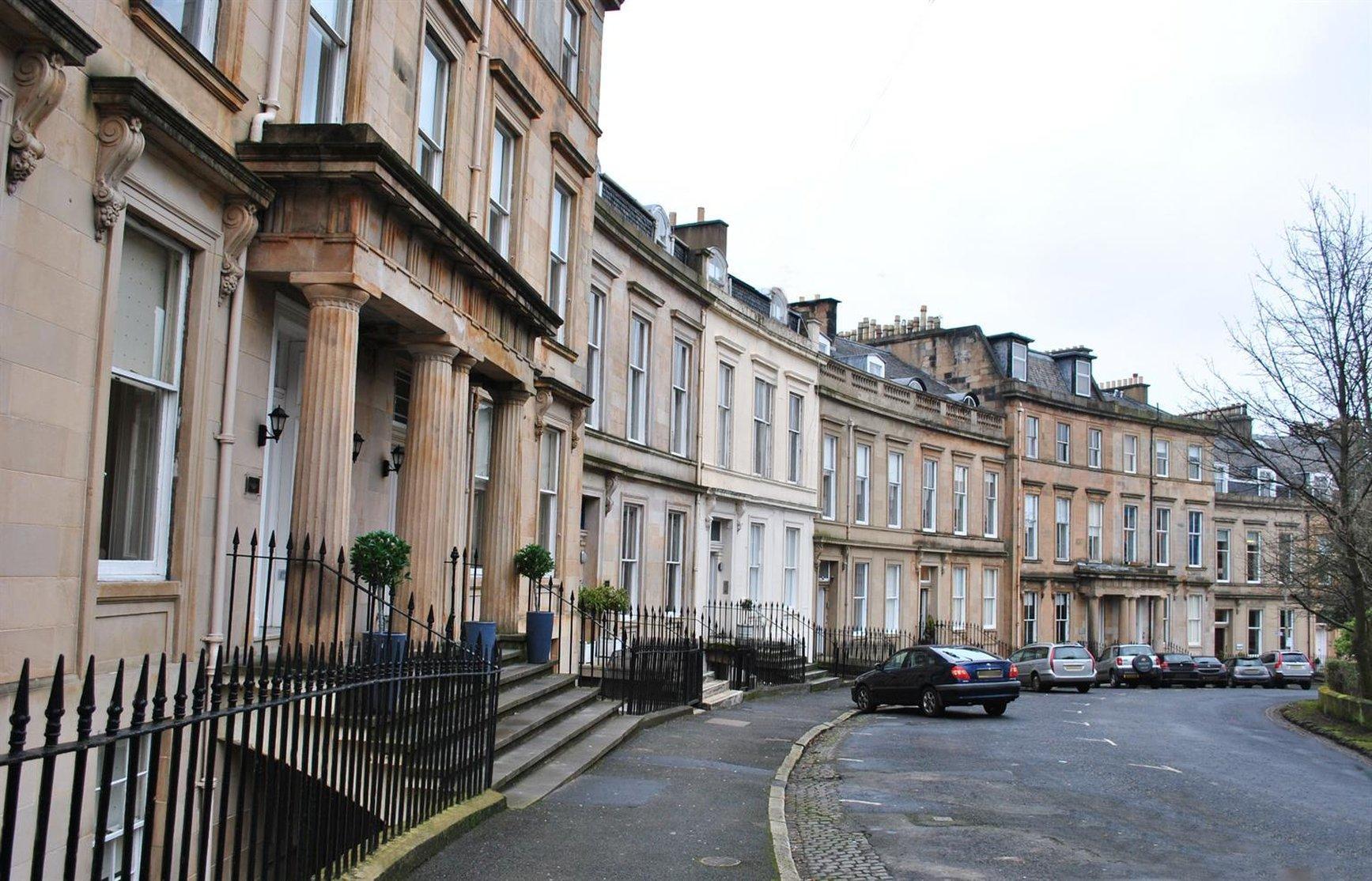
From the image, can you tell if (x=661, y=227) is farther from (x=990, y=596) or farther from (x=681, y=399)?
(x=990, y=596)

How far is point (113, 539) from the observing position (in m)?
8.02

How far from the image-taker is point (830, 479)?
1341 inches

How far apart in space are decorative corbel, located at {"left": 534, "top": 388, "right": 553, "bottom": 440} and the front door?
20.2ft

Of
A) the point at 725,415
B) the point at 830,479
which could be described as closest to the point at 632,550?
the point at 725,415

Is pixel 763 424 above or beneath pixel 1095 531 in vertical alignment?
above

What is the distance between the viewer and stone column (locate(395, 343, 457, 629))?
11383mm

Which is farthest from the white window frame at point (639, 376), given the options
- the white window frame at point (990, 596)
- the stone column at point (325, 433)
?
the white window frame at point (990, 596)

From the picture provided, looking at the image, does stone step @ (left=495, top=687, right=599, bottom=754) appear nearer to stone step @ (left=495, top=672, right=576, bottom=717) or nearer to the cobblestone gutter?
stone step @ (left=495, top=672, right=576, bottom=717)

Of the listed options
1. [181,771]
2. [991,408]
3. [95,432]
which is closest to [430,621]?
[181,771]

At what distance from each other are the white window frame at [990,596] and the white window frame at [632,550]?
21.9 meters

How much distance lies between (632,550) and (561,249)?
7289 mm

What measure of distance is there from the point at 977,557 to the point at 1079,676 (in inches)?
377

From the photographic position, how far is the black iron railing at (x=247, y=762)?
4125 mm

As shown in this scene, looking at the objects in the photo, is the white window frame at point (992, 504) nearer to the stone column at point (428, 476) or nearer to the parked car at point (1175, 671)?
the parked car at point (1175, 671)
